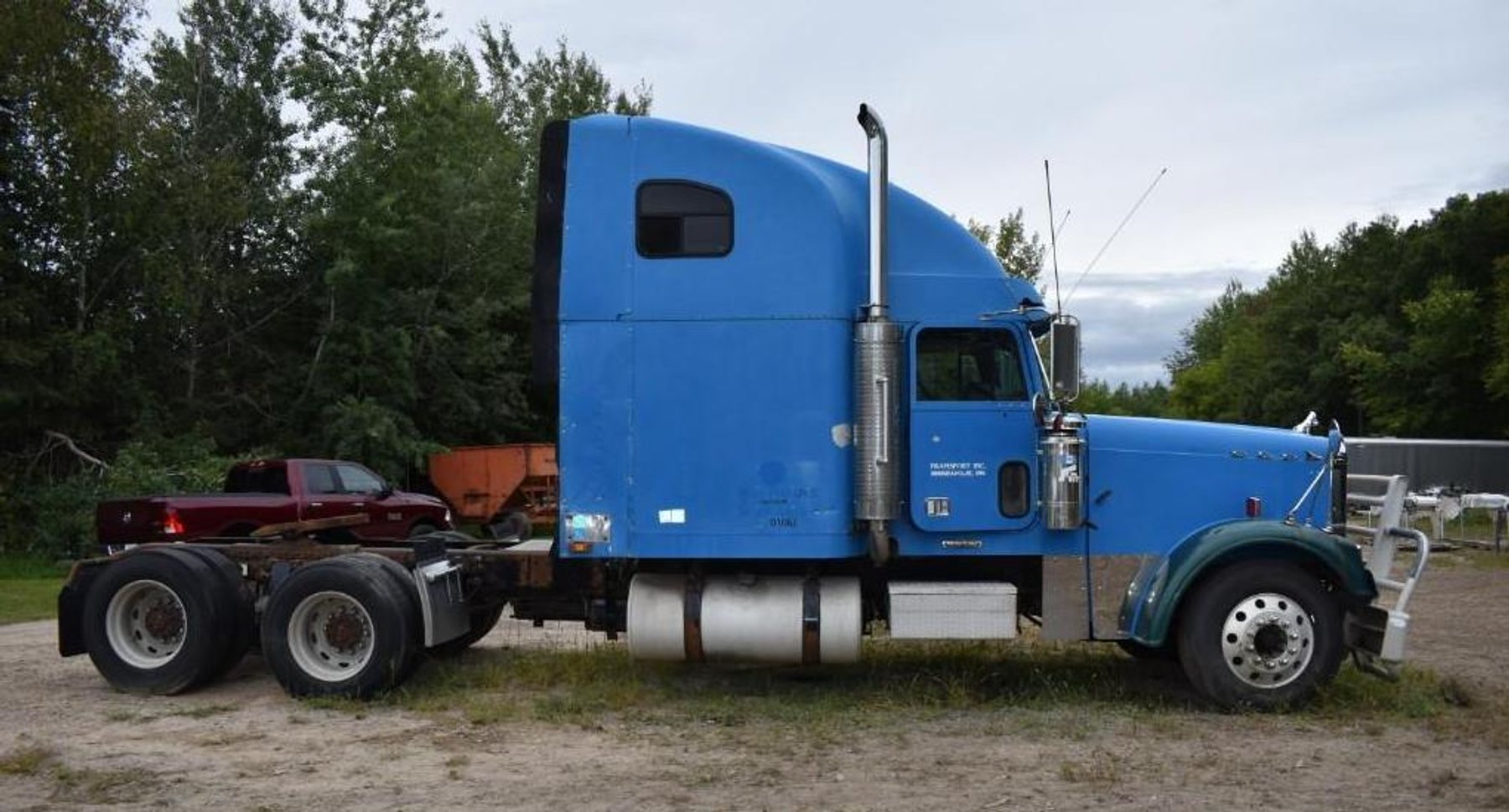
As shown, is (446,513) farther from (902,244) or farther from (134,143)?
(902,244)

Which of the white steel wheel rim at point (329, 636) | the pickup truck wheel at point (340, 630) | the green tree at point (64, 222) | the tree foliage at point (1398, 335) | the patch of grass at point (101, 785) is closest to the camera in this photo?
the patch of grass at point (101, 785)

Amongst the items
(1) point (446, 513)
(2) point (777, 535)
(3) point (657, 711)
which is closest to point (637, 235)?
(2) point (777, 535)

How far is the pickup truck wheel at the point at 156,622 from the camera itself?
381 inches

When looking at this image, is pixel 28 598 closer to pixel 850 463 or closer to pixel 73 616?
pixel 73 616

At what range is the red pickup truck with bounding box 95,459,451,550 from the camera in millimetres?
15875

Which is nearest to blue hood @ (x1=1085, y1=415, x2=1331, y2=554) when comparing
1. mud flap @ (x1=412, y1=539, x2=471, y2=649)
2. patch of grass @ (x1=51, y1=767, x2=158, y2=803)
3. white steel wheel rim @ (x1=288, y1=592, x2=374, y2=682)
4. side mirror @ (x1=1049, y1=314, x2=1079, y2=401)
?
side mirror @ (x1=1049, y1=314, x2=1079, y2=401)

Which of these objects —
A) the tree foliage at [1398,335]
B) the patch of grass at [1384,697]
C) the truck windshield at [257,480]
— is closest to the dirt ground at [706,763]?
the patch of grass at [1384,697]

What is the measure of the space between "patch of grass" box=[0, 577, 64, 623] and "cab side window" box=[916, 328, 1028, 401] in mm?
11298

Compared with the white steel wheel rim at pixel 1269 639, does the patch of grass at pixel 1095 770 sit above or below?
below

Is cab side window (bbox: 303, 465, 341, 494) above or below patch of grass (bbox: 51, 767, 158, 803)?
above

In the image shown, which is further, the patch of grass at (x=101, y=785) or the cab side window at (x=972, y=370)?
the cab side window at (x=972, y=370)

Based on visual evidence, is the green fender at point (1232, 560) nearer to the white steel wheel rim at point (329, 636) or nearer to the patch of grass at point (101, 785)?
the white steel wheel rim at point (329, 636)

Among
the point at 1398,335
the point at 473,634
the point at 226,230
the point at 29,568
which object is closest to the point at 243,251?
the point at 226,230

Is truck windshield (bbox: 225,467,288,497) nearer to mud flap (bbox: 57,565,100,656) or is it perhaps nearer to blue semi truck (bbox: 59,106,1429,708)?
mud flap (bbox: 57,565,100,656)
